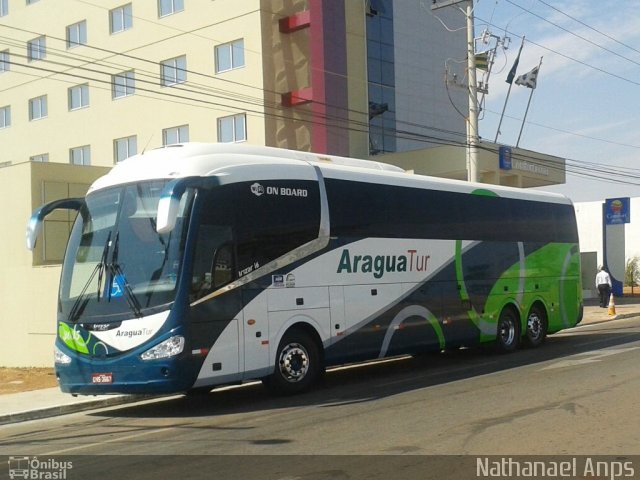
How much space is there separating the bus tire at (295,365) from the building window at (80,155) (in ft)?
98.0

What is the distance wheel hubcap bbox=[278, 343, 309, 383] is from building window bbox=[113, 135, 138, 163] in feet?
89.8

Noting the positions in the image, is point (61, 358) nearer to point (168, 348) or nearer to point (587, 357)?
point (168, 348)

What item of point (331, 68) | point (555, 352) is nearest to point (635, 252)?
point (331, 68)

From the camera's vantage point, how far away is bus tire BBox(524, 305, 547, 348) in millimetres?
19625

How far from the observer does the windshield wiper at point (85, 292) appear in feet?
39.8

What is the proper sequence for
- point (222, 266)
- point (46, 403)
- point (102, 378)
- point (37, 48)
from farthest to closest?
point (37, 48)
point (46, 403)
point (222, 266)
point (102, 378)

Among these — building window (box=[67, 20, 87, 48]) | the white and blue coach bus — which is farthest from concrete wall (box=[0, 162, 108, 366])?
building window (box=[67, 20, 87, 48])

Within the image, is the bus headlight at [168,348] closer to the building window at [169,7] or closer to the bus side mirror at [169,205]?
the bus side mirror at [169,205]

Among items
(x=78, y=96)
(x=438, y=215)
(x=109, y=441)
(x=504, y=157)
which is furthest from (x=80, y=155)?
(x=109, y=441)

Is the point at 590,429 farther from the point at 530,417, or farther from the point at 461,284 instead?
the point at 461,284

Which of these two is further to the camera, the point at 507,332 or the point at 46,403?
the point at 507,332

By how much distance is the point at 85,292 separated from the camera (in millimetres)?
12297

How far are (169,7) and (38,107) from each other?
10502 mm

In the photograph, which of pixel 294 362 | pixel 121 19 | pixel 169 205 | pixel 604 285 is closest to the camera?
pixel 169 205
